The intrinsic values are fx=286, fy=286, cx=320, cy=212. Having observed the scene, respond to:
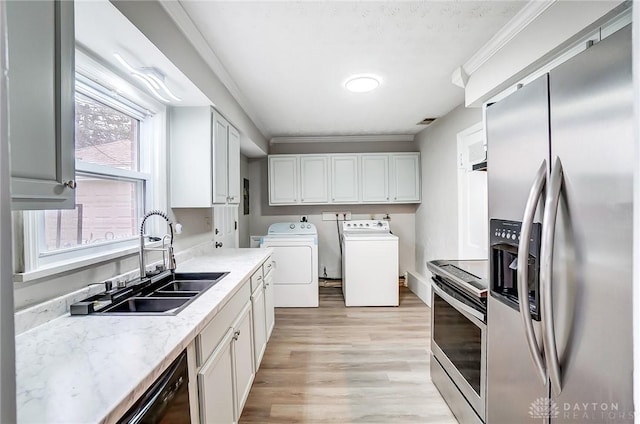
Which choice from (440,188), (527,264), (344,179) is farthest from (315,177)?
(527,264)

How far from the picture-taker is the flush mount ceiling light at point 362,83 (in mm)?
2291

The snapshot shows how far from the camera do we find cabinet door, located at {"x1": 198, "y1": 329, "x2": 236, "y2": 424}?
1145mm

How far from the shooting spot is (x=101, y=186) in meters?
1.59

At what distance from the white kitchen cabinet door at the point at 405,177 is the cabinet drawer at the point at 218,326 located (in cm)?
301

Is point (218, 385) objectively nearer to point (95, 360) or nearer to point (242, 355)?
point (242, 355)

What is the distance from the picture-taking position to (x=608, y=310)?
753 millimetres

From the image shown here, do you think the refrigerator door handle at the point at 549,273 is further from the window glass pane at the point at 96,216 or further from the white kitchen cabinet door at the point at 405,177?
the white kitchen cabinet door at the point at 405,177

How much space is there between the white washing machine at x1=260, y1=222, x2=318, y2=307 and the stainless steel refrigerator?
2646 millimetres

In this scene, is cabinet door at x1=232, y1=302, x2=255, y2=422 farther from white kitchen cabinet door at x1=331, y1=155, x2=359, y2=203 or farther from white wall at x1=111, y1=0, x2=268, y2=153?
white kitchen cabinet door at x1=331, y1=155, x2=359, y2=203

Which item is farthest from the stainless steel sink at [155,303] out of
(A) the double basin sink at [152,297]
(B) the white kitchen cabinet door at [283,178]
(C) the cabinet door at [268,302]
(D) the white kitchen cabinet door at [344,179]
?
(D) the white kitchen cabinet door at [344,179]

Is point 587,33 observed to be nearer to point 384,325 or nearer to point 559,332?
point 559,332

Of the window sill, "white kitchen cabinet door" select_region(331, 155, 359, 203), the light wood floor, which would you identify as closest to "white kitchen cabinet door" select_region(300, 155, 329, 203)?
"white kitchen cabinet door" select_region(331, 155, 359, 203)

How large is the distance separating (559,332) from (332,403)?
150 cm

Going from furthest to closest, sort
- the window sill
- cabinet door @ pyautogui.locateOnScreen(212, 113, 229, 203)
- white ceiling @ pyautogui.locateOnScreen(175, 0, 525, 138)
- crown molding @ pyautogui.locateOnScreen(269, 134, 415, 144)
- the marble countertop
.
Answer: crown molding @ pyautogui.locateOnScreen(269, 134, 415, 144)
cabinet door @ pyautogui.locateOnScreen(212, 113, 229, 203)
white ceiling @ pyautogui.locateOnScreen(175, 0, 525, 138)
the window sill
the marble countertop
